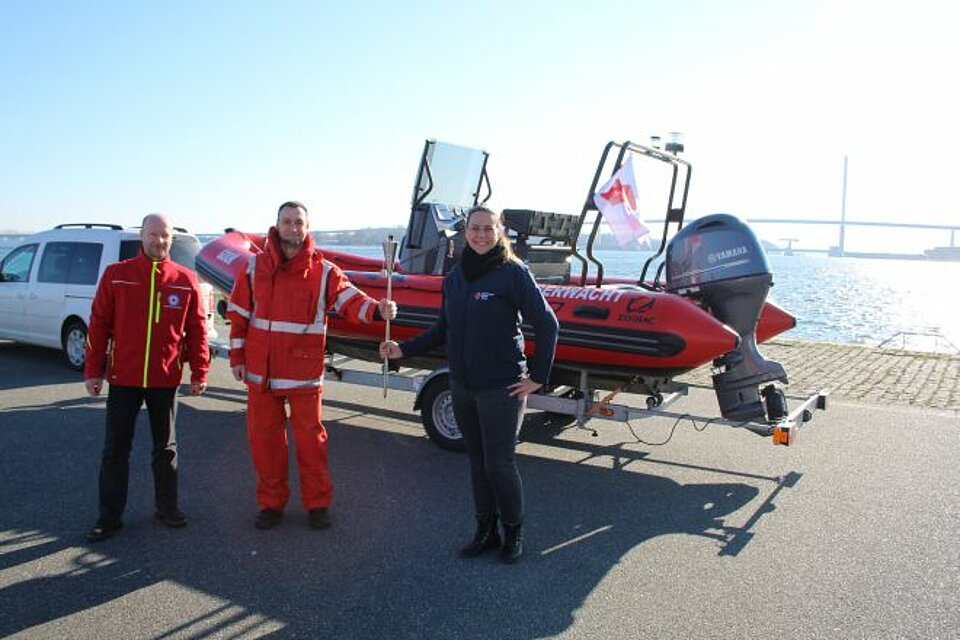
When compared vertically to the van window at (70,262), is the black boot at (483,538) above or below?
below

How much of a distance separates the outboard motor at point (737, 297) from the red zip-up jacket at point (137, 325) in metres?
3.63

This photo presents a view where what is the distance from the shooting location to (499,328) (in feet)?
13.0

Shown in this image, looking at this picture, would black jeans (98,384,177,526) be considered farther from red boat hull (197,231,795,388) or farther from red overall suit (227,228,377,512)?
red boat hull (197,231,795,388)

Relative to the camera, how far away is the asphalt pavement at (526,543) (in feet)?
11.7

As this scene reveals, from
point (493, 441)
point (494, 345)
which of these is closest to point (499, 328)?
point (494, 345)

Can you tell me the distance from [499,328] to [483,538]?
116 centimetres

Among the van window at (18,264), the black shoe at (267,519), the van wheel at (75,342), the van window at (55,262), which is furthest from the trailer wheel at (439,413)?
the van window at (18,264)

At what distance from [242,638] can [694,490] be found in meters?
3.26

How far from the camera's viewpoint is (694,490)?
551 centimetres

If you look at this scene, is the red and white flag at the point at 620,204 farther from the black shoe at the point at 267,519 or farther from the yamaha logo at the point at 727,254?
the black shoe at the point at 267,519

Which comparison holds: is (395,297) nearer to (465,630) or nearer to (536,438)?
(536,438)

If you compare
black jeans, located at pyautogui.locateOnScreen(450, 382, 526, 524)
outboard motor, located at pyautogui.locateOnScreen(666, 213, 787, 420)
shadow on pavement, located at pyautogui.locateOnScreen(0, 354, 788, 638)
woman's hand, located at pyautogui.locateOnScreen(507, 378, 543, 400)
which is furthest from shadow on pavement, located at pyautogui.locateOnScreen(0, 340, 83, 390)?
outboard motor, located at pyautogui.locateOnScreen(666, 213, 787, 420)

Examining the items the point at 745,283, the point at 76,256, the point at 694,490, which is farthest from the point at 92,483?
the point at 76,256

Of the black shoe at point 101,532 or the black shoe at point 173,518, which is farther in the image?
the black shoe at point 173,518
